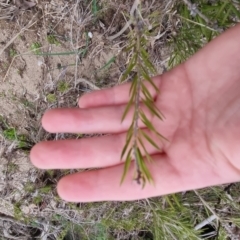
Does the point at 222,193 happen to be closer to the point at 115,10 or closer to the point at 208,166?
the point at 208,166

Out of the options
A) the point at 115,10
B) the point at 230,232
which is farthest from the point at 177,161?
the point at 115,10

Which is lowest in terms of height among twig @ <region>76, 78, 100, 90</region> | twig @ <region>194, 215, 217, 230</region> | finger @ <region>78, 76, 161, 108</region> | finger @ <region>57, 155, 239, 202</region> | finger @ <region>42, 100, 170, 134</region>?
twig @ <region>194, 215, 217, 230</region>

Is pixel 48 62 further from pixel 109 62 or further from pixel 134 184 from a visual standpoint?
pixel 134 184

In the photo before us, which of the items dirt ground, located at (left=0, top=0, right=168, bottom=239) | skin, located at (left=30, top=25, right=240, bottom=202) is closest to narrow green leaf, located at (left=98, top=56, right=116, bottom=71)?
dirt ground, located at (left=0, top=0, right=168, bottom=239)

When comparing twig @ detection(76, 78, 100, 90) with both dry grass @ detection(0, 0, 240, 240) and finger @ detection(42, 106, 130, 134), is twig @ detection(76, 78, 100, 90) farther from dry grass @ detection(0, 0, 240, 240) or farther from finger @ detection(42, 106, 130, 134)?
finger @ detection(42, 106, 130, 134)

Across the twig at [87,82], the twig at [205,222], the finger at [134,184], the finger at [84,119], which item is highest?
the finger at [84,119]

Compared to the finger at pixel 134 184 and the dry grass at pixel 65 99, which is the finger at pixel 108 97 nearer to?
the finger at pixel 134 184

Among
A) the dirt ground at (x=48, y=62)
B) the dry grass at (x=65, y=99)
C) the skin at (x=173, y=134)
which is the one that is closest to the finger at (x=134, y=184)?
the skin at (x=173, y=134)

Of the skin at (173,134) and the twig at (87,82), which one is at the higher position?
the skin at (173,134)

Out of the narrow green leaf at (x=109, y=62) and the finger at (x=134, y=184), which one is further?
the narrow green leaf at (x=109, y=62)
